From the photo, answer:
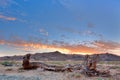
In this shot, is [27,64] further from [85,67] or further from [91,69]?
[91,69]

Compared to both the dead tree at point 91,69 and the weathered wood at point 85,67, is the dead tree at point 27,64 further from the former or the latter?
the dead tree at point 91,69

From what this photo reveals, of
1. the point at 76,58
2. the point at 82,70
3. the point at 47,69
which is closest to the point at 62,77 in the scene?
the point at 82,70

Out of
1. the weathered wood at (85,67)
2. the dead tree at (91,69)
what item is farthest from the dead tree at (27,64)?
the dead tree at (91,69)

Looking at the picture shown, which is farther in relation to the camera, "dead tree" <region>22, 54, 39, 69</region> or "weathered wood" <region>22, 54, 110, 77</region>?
"dead tree" <region>22, 54, 39, 69</region>

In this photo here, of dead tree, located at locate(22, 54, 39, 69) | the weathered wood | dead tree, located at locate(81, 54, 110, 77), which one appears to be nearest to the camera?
dead tree, located at locate(81, 54, 110, 77)

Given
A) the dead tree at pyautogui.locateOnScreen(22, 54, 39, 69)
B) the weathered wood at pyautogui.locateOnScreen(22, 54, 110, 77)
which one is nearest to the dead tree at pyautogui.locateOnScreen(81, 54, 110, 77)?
the weathered wood at pyautogui.locateOnScreen(22, 54, 110, 77)

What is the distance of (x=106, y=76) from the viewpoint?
25188mm

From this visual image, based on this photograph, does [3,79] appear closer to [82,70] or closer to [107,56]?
[82,70]

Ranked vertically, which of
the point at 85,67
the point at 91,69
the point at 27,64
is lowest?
the point at 91,69

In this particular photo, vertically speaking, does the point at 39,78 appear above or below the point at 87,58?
below

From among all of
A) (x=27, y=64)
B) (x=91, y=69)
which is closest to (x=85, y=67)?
(x=91, y=69)

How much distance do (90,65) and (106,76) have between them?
1.94m

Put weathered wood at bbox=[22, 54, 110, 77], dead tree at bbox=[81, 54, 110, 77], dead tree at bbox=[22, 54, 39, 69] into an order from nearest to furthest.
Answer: dead tree at bbox=[81, 54, 110, 77] → weathered wood at bbox=[22, 54, 110, 77] → dead tree at bbox=[22, 54, 39, 69]

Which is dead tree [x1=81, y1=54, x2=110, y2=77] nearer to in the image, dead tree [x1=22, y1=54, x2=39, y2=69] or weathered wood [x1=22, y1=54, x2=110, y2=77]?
weathered wood [x1=22, y1=54, x2=110, y2=77]
